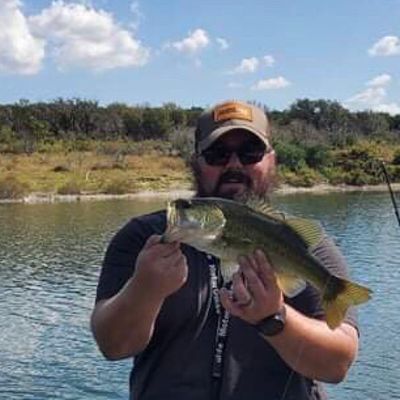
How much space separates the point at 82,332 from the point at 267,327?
50.5 ft

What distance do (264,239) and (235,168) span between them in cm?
66

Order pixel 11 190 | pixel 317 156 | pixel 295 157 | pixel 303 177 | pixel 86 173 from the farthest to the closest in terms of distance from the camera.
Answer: pixel 317 156 < pixel 295 157 < pixel 86 173 < pixel 303 177 < pixel 11 190

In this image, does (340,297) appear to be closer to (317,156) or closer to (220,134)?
(220,134)

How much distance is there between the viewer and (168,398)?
309cm

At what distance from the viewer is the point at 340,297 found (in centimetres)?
285

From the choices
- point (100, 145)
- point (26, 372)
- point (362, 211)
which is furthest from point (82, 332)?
point (100, 145)

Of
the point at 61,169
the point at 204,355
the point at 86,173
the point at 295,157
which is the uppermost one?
the point at 295,157

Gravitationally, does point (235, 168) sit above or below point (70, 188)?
above

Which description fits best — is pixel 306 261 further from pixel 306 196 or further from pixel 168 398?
pixel 306 196

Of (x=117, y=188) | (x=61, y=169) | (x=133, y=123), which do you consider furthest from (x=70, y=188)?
(x=133, y=123)

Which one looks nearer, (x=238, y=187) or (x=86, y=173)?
(x=238, y=187)

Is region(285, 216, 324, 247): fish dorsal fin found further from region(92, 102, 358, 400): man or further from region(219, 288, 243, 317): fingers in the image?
region(219, 288, 243, 317): fingers

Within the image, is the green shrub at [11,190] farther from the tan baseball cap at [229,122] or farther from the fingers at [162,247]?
the fingers at [162,247]

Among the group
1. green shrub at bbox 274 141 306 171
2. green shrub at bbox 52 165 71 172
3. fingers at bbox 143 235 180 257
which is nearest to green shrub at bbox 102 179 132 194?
green shrub at bbox 52 165 71 172
